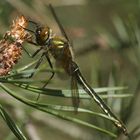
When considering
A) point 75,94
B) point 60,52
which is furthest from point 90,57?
point 75,94

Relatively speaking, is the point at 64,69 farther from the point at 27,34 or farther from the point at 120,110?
the point at 120,110

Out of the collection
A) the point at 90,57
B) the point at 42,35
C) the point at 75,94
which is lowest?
the point at 90,57

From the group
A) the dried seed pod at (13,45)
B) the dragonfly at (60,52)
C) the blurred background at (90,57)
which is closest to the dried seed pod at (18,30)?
the dried seed pod at (13,45)

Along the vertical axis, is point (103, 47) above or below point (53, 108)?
below

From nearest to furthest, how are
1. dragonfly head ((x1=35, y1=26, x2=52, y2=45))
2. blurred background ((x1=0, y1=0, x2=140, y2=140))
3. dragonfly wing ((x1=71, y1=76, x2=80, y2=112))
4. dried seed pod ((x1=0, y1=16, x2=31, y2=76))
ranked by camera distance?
dried seed pod ((x1=0, y1=16, x2=31, y2=76))
dragonfly wing ((x1=71, y1=76, x2=80, y2=112))
dragonfly head ((x1=35, y1=26, x2=52, y2=45))
blurred background ((x1=0, y1=0, x2=140, y2=140))

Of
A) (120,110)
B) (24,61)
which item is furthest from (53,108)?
(24,61)

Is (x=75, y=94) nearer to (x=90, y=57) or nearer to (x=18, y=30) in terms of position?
(x=18, y=30)

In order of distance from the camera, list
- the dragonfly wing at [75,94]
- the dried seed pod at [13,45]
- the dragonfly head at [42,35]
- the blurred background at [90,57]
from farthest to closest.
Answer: the blurred background at [90,57] < the dragonfly head at [42,35] < the dragonfly wing at [75,94] < the dried seed pod at [13,45]

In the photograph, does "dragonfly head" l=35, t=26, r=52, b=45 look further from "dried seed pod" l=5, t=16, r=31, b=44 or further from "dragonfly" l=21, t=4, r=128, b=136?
"dried seed pod" l=5, t=16, r=31, b=44

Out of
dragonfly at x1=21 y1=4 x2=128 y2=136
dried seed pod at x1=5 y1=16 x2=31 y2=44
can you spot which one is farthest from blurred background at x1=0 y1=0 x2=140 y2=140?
dried seed pod at x1=5 y1=16 x2=31 y2=44

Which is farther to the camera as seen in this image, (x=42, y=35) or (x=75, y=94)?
(x=42, y=35)

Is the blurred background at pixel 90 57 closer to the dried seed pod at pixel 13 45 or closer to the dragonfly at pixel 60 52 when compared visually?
the dragonfly at pixel 60 52
